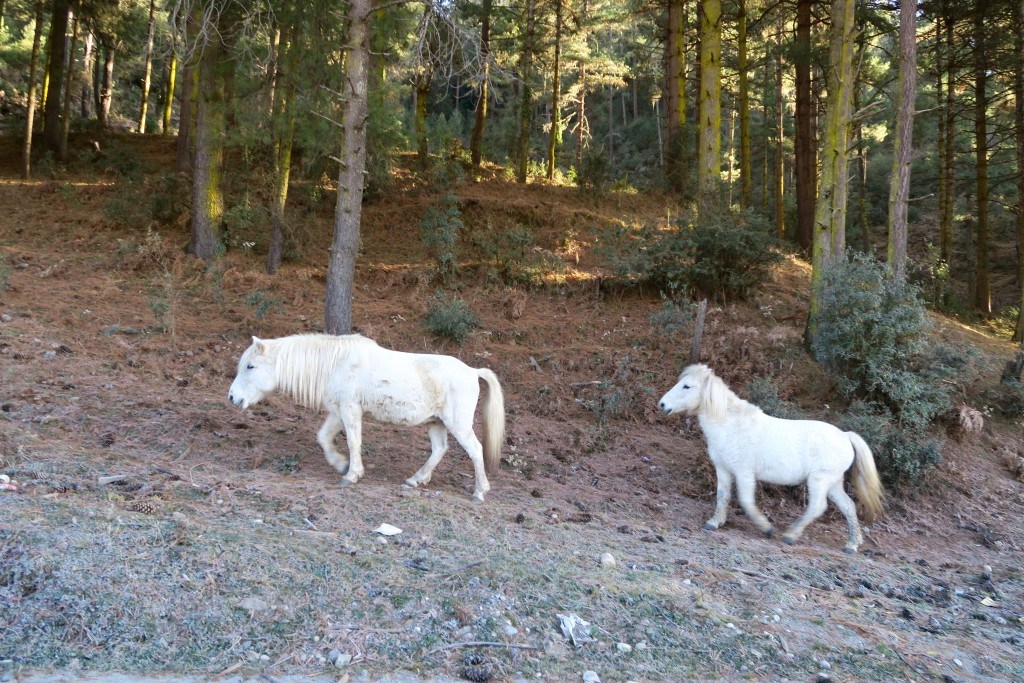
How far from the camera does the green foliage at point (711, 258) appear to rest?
51.0 feet

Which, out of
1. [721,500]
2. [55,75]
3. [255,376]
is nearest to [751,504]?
[721,500]

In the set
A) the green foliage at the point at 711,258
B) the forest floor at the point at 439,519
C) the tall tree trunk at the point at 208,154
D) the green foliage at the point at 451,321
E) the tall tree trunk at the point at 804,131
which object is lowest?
the forest floor at the point at 439,519

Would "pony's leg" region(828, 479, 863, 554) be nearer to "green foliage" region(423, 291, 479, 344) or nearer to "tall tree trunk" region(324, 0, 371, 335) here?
"green foliage" region(423, 291, 479, 344)

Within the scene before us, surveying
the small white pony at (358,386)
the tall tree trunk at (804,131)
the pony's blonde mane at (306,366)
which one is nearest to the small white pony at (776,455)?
the small white pony at (358,386)

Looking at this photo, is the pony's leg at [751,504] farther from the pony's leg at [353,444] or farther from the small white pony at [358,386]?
the pony's leg at [353,444]

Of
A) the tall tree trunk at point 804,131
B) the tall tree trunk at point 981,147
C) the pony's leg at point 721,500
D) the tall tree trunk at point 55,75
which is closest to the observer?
the pony's leg at point 721,500

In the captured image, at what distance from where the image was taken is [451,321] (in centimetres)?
1381

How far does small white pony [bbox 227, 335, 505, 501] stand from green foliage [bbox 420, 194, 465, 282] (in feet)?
27.4

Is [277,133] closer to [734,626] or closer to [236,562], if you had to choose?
[236,562]

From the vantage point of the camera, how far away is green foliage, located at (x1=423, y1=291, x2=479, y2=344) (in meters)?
13.8

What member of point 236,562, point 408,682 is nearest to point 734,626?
point 408,682

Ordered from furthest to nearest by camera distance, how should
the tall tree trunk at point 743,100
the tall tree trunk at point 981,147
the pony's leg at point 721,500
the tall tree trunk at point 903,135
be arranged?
the tall tree trunk at point 743,100 → the tall tree trunk at point 981,147 → the tall tree trunk at point 903,135 → the pony's leg at point 721,500

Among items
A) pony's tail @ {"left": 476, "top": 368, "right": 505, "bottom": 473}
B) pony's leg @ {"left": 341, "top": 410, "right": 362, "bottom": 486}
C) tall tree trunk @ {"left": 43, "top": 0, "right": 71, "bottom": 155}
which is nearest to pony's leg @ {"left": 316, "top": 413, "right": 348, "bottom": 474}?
pony's leg @ {"left": 341, "top": 410, "right": 362, "bottom": 486}

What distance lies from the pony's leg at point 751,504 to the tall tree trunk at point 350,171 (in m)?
6.56
